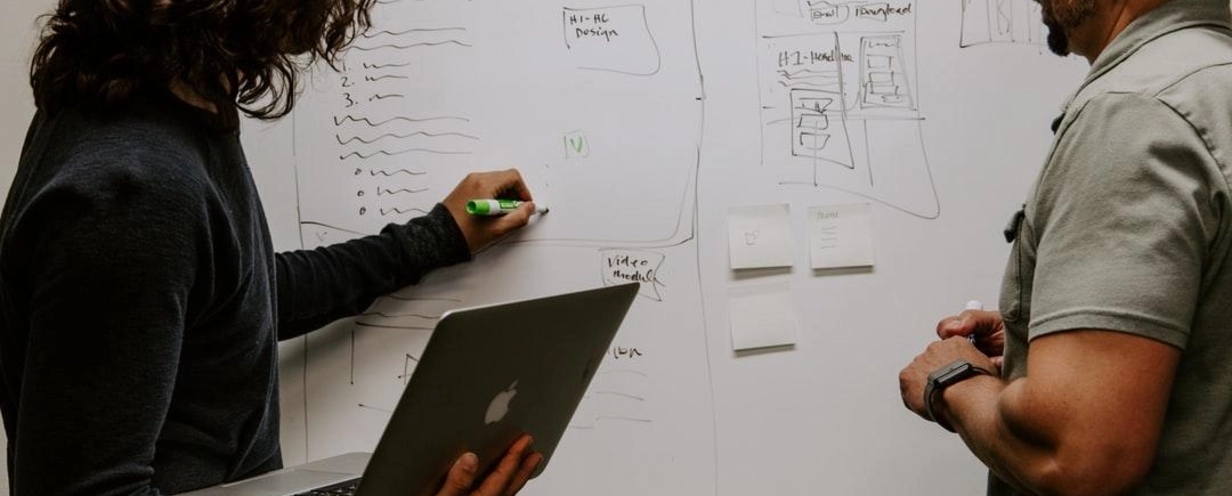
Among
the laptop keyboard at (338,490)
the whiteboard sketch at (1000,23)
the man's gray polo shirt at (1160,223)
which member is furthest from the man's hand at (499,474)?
the whiteboard sketch at (1000,23)

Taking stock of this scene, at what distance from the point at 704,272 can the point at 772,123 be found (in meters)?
0.22

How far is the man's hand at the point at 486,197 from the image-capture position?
147 cm

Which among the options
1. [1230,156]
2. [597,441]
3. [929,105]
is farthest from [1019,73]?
[597,441]

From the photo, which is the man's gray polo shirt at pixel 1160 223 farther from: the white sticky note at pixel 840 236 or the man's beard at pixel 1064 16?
the white sticky note at pixel 840 236

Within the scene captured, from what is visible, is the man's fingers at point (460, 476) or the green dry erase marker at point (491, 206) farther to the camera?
the green dry erase marker at point (491, 206)

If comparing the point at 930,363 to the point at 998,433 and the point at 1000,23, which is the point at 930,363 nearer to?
the point at 998,433

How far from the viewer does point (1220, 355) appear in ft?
2.98

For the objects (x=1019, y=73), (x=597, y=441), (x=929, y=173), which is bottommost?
(x=597, y=441)

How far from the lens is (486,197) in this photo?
148 centimetres

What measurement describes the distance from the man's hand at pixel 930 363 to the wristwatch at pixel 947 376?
0.02 meters

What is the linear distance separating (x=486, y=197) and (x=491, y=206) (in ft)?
0.10

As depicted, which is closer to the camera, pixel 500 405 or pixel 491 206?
pixel 500 405

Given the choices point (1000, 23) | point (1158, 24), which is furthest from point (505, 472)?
point (1000, 23)

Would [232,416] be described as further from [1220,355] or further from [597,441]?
[1220,355]
